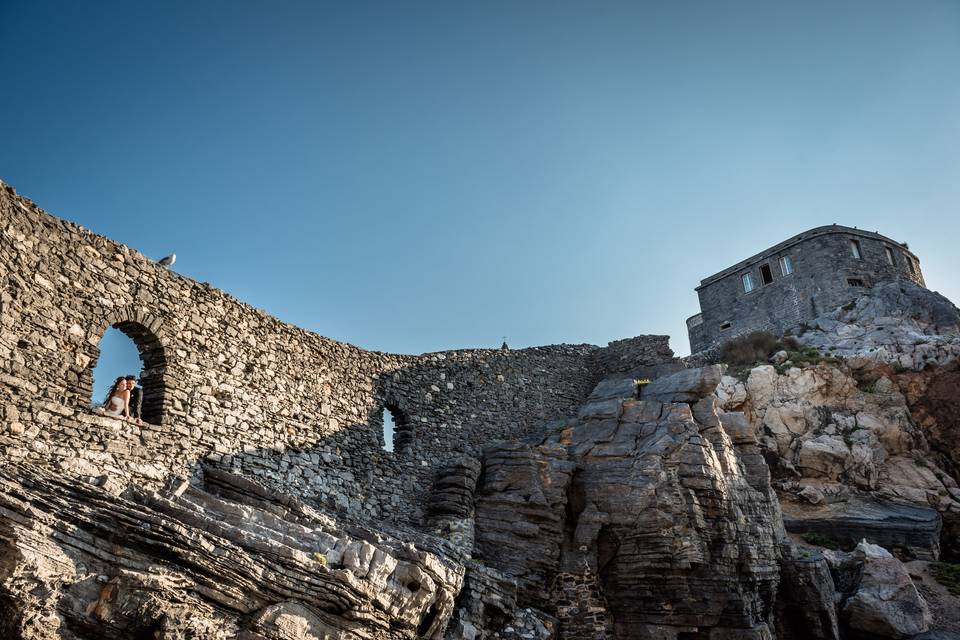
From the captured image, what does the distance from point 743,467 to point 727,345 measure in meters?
17.5

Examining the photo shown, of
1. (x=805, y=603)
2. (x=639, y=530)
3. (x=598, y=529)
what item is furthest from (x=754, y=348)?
(x=598, y=529)

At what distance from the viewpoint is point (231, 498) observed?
13773 mm

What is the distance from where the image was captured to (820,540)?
2361 centimetres

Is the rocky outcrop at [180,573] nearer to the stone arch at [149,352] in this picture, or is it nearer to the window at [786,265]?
the stone arch at [149,352]

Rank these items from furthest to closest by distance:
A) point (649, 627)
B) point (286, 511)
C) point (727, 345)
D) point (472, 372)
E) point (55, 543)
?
point (727, 345) → point (472, 372) → point (649, 627) → point (286, 511) → point (55, 543)

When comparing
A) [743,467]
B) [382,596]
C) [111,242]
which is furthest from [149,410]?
[743,467]

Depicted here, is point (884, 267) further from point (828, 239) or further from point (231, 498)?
point (231, 498)

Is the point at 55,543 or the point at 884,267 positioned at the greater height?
the point at 884,267

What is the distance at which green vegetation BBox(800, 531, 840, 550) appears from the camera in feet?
76.8

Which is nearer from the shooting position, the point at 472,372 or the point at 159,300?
the point at 159,300

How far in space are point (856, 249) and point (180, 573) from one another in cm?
4537

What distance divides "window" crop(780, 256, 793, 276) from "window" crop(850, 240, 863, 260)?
3825mm

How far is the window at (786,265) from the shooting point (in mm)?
42797

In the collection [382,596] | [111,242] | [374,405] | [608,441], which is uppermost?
[111,242]
